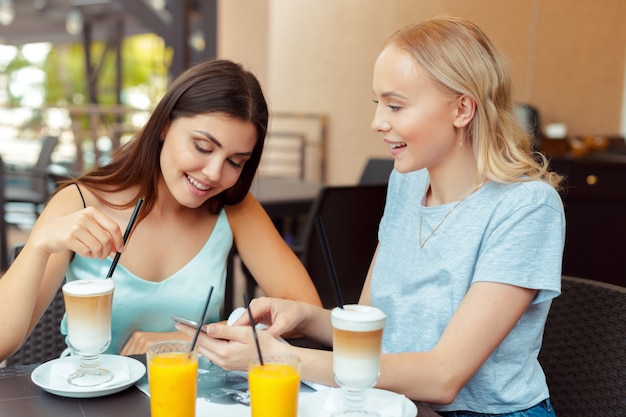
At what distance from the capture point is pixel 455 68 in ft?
4.71

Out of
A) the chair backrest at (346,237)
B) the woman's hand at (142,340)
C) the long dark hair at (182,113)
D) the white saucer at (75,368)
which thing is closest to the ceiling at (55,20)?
the chair backrest at (346,237)

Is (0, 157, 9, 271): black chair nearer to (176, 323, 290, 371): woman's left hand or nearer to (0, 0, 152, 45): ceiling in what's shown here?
(176, 323, 290, 371): woman's left hand

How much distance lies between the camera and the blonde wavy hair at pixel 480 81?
1436 millimetres

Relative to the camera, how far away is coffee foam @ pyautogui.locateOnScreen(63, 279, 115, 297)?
1219 millimetres

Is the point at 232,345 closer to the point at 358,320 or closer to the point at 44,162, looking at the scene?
the point at 358,320

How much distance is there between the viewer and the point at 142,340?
1625 mm

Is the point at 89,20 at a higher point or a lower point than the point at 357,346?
higher

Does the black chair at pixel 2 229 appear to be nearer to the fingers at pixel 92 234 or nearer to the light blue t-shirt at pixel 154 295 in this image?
the light blue t-shirt at pixel 154 295

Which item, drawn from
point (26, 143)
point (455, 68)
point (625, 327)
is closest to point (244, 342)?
point (455, 68)

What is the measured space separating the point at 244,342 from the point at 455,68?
0.64 metres

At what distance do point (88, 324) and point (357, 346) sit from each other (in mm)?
450

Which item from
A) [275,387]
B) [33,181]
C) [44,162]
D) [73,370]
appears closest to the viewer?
[275,387]

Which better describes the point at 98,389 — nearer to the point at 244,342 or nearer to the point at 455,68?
the point at 244,342

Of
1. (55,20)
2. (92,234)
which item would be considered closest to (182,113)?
(92,234)
